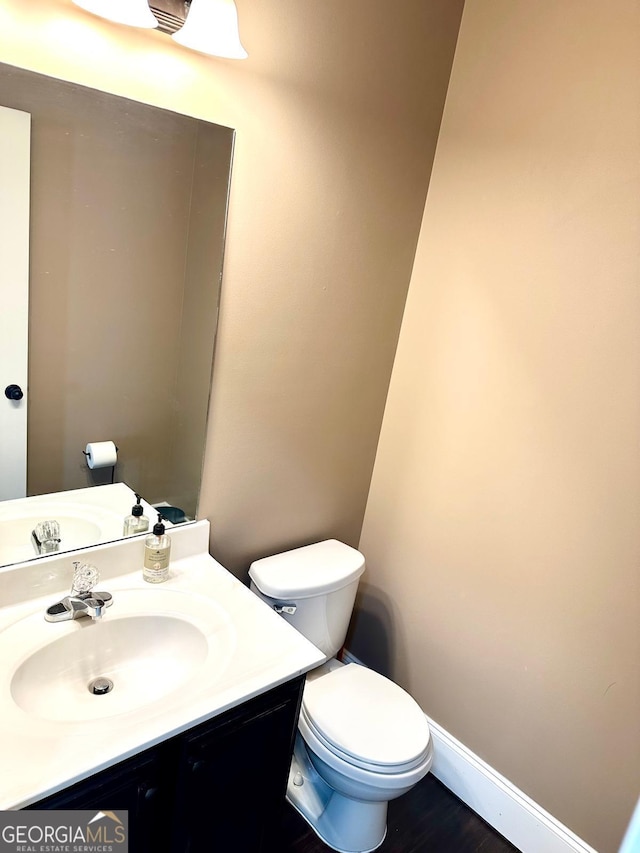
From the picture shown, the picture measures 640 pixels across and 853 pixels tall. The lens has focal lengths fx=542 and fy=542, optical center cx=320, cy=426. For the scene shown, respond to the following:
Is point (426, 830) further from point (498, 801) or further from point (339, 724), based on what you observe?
point (339, 724)

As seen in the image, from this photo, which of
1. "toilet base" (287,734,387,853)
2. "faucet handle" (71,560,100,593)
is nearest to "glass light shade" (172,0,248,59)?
"faucet handle" (71,560,100,593)

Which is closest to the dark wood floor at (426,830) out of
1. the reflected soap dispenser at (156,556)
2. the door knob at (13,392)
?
the reflected soap dispenser at (156,556)

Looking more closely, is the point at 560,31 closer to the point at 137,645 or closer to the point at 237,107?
the point at 237,107

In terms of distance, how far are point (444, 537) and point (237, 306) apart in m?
1.04

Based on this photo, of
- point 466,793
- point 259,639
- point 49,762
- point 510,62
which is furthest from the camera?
point 466,793

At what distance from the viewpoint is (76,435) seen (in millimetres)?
1340

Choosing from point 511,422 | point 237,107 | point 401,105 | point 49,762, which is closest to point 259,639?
point 49,762

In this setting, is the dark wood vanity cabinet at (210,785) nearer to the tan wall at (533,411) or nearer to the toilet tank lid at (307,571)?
the toilet tank lid at (307,571)

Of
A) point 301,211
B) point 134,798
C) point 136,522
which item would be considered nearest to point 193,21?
point 301,211

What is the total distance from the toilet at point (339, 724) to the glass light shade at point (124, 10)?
4.54ft

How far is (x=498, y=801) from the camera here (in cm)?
176

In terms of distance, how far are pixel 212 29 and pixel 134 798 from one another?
1.54m

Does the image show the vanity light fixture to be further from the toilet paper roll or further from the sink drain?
the sink drain

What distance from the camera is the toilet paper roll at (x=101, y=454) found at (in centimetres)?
137
